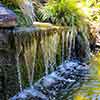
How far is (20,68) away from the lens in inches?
254

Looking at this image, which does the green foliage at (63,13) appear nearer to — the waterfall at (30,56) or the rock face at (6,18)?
the waterfall at (30,56)

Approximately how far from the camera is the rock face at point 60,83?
6.43 metres

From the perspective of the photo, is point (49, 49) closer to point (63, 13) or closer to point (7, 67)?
point (63, 13)

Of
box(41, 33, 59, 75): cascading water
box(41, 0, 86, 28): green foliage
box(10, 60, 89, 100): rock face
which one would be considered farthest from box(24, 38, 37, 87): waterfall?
box(41, 0, 86, 28): green foliage

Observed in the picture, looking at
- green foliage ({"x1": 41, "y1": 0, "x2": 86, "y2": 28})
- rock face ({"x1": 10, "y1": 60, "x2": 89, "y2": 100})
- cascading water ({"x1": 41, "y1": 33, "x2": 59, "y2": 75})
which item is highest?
green foliage ({"x1": 41, "y1": 0, "x2": 86, "y2": 28})

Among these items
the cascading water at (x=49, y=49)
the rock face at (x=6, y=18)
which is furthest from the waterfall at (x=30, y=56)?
the rock face at (x=6, y=18)

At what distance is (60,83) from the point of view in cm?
736

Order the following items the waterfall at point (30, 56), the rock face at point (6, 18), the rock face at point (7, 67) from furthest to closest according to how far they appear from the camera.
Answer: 1. the waterfall at point (30, 56)
2. the rock face at point (6, 18)
3. the rock face at point (7, 67)

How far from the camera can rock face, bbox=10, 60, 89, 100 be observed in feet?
21.1

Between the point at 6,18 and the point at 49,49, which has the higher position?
the point at 6,18

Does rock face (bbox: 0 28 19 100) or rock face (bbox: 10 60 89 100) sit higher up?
rock face (bbox: 0 28 19 100)

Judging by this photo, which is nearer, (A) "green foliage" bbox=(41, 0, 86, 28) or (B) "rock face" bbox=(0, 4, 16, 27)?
(B) "rock face" bbox=(0, 4, 16, 27)

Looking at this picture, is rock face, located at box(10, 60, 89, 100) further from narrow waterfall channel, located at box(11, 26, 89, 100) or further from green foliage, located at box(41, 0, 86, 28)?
green foliage, located at box(41, 0, 86, 28)

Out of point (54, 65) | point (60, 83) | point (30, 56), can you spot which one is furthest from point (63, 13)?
point (30, 56)
